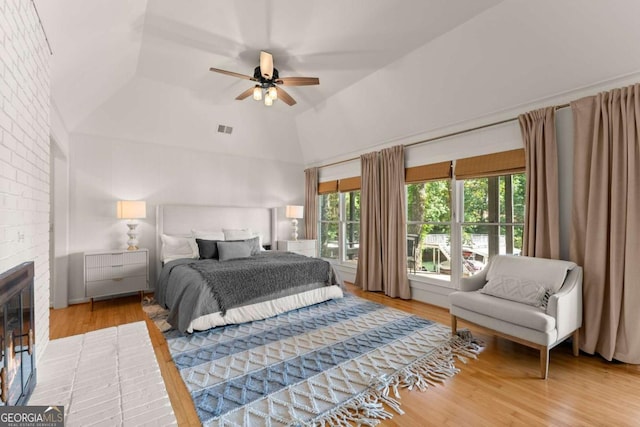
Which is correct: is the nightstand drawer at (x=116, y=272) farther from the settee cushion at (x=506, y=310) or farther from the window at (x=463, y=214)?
the settee cushion at (x=506, y=310)

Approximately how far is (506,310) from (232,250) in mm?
3319

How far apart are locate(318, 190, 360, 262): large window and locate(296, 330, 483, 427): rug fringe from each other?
9.40 ft

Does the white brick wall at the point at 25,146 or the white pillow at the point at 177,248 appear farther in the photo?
the white pillow at the point at 177,248

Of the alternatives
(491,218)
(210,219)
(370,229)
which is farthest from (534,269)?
(210,219)

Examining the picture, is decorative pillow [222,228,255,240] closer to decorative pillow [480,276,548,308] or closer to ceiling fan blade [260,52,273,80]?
ceiling fan blade [260,52,273,80]

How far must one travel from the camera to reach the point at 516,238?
3377 millimetres

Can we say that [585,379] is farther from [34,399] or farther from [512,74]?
[34,399]

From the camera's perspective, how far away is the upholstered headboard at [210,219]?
4.70m

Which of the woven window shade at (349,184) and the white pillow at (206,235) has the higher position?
the woven window shade at (349,184)

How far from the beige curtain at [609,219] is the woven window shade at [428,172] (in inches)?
54.1

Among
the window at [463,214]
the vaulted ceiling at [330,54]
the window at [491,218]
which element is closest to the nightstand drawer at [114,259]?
the vaulted ceiling at [330,54]

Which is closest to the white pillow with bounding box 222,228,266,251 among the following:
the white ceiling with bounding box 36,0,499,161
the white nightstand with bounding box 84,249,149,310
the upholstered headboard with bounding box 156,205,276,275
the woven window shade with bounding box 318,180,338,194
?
the upholstered headboard with bounding box 156,205,276,275

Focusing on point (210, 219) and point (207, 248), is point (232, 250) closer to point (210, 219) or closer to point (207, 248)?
point (207, 248)

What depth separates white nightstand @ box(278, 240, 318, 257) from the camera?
5.63 m
